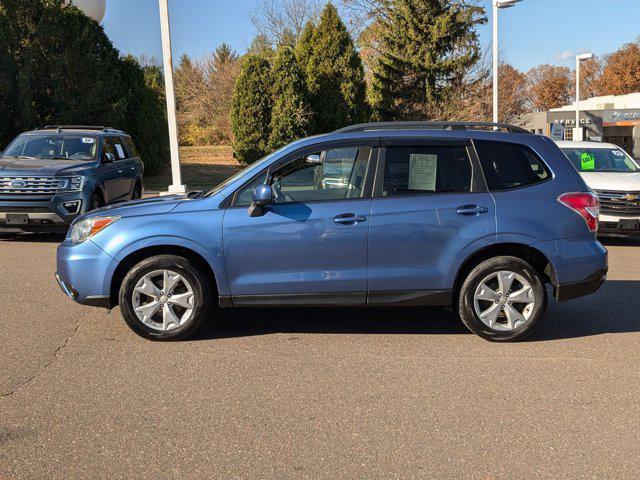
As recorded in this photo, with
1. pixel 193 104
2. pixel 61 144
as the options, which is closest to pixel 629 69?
pixel 193 104

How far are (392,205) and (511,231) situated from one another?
1.02m

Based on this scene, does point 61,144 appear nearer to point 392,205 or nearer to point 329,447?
point 392,205

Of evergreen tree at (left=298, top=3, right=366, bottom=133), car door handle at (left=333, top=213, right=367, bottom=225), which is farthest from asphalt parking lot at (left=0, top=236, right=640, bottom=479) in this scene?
evergreen tree at (left=298, top=3, right=366, bottom=133)

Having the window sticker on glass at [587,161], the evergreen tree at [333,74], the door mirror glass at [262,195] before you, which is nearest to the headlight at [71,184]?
the door mirror glass at [262,195]

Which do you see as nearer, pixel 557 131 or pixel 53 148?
pixel 53 148

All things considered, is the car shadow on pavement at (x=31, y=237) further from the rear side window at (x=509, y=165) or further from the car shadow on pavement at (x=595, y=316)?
the car shadow on pavement at (x=595, y=316)

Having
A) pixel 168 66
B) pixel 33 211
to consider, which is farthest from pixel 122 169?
pixel 168 66

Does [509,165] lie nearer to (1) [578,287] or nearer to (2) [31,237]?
(1) [578,287]

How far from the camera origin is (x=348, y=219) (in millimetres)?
5461

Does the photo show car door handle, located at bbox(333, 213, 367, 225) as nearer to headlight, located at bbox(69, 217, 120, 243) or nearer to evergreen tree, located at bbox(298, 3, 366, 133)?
headlight, located at bbox(69, 217, 120, 243)

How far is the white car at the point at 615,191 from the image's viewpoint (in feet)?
35.3

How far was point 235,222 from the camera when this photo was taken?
5.48 m

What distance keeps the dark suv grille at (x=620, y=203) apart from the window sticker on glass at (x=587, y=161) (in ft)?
4.98

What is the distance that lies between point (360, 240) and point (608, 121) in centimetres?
5005
